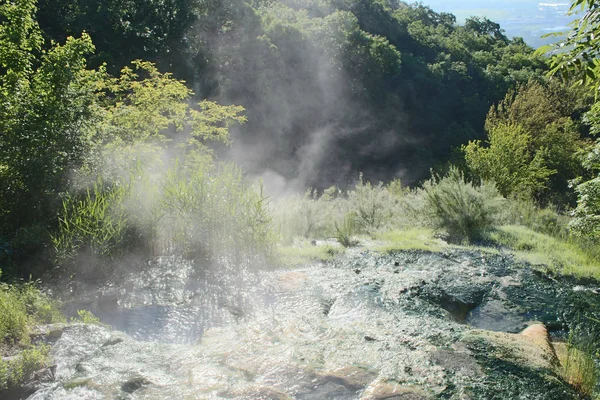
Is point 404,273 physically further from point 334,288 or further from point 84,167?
point 84,167

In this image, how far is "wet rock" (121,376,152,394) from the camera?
308 centimetres

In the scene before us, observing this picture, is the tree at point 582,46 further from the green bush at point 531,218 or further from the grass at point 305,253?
the green bush at point 531,218

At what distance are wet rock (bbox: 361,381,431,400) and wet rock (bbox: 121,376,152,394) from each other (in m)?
1.61

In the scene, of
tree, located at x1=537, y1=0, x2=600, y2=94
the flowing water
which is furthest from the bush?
tree, located at x1=537, y1=0, x2=600, y2=94

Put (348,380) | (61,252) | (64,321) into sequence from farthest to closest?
(61,252) → (64,321) → (348,380)

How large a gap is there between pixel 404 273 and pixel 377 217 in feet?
10.8

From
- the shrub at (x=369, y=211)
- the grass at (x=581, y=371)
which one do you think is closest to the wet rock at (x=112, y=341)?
the grass at (x=581, y=371)

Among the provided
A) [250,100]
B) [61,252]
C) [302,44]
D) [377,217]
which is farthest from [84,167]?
[302,44]

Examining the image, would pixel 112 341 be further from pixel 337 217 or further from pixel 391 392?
pixel 337 217

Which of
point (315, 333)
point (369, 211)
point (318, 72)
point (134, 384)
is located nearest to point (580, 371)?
point (315, 333)

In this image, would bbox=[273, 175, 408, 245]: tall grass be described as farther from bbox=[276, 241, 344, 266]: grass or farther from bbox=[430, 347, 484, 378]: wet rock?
bbox=[430, 347, 484, 378]: wet rock

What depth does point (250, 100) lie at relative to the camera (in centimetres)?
2216

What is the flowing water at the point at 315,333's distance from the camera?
3145 millimetres

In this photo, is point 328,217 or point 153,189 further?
point 328,217
